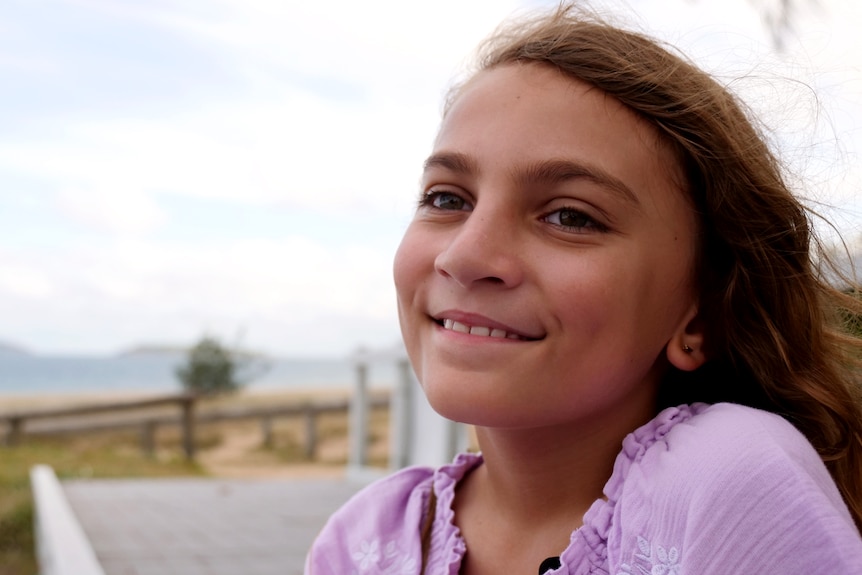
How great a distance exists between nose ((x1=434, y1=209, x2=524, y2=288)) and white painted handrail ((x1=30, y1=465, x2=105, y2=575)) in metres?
3.25

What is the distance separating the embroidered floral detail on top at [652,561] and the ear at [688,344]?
338 mm

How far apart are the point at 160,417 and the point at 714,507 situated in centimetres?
1816

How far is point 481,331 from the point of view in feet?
3.88

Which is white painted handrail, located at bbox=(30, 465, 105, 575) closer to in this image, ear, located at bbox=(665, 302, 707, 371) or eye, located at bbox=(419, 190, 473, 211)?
eye, located at bbox=(419, 190, 473, 211)

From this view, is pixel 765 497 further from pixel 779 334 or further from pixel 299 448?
pixel 299 448

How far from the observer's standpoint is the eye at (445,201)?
4.30ft

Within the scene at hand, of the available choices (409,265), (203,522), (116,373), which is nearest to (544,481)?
(409,265)

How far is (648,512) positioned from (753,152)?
1.89ft

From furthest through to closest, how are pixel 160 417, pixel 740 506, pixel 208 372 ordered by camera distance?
pixel 208 372
pixel 160 417
pixel 740 506

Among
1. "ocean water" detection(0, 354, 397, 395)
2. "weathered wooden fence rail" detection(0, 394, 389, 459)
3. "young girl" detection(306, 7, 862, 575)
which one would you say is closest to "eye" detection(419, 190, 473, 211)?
"young girl" detection(306, 7, 862, 575)

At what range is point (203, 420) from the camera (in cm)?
1856

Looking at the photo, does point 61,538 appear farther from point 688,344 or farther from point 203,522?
point 688,344

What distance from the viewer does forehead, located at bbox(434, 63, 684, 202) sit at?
3.86ft

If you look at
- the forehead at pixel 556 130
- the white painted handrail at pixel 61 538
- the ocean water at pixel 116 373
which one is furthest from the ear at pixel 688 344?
the ocean water at pixel 116 373
